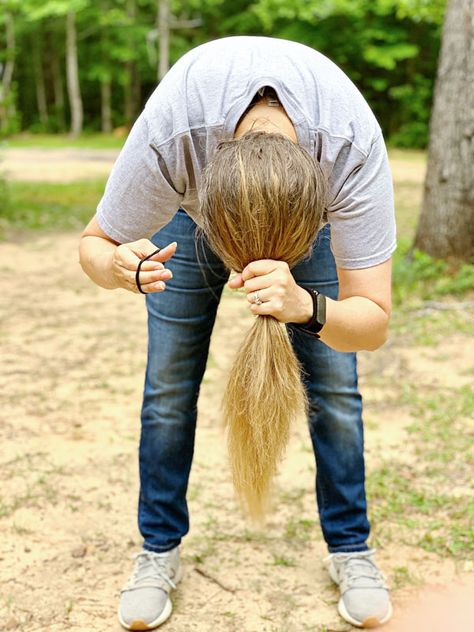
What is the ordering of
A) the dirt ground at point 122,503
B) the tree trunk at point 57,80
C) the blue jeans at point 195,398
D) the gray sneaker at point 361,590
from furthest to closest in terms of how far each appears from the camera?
1. the tree trunk at point 57,80
2. the dirt ground at point 122,503
3. the gray sneaker at point 361,590
4. the blue jeans at point 195,398

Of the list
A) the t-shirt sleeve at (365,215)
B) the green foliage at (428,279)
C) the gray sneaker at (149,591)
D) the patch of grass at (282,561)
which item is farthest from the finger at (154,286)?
the green foliage at (428,279)

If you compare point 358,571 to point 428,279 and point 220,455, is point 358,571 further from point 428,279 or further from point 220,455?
point 428,279

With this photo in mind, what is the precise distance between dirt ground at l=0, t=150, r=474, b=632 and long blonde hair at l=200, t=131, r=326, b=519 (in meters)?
0.32

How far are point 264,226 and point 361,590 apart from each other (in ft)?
3.75

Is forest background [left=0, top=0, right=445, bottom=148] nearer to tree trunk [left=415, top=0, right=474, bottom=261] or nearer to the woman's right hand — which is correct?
tree trunk [left=415, top=0, right=474, bottom=261]

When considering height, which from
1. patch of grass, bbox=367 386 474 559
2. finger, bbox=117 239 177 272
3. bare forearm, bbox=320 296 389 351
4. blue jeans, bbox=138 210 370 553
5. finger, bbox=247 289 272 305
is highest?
finger, bbox=117 239 177 272

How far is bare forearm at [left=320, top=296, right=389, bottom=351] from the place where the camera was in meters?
1.61

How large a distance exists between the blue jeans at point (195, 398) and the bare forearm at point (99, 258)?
8.9 inches

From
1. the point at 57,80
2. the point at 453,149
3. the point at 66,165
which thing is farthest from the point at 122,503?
the point at 57,80

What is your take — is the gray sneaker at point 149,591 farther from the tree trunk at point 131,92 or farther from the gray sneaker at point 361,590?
the tree trunk at point 131,92

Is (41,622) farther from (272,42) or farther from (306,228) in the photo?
(272,42)

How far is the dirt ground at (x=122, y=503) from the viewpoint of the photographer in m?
2.17

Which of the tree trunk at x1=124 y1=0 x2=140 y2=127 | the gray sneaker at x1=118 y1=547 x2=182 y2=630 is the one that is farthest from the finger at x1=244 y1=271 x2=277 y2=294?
the tree trunk at x1=124 y1=0 x2=140 y2=127

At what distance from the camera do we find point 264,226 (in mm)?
1454
